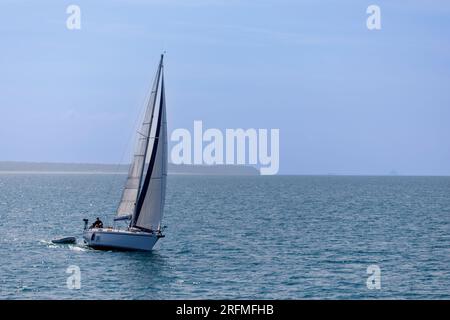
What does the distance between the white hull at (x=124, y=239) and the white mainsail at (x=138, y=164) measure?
6.05 ft

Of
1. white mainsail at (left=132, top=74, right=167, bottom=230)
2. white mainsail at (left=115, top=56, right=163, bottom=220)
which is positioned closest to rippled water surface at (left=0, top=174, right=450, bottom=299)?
white mainsail at (left=132, top=74, right=167, bottom=230)

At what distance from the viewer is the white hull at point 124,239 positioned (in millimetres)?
56375

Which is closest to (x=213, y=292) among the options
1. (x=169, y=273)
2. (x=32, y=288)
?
(x=169, y=273)

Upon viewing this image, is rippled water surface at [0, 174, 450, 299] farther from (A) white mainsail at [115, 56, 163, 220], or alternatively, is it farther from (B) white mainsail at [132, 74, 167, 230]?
(A) white mainsail at [115, 56, 163, 220]

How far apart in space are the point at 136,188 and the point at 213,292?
17758mm

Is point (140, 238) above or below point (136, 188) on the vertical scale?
below

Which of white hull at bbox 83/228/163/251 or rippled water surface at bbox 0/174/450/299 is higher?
white hull at bbox 83/228/163/251

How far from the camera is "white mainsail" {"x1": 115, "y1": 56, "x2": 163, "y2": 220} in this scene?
5681cm

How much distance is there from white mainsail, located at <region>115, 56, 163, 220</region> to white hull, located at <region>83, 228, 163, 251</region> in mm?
1843

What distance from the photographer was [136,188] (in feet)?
190

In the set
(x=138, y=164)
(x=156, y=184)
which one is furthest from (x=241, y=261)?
(x=138, y=164)

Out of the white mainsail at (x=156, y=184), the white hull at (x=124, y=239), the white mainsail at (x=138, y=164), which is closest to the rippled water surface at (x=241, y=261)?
the white hull at (x=124, y=239)
